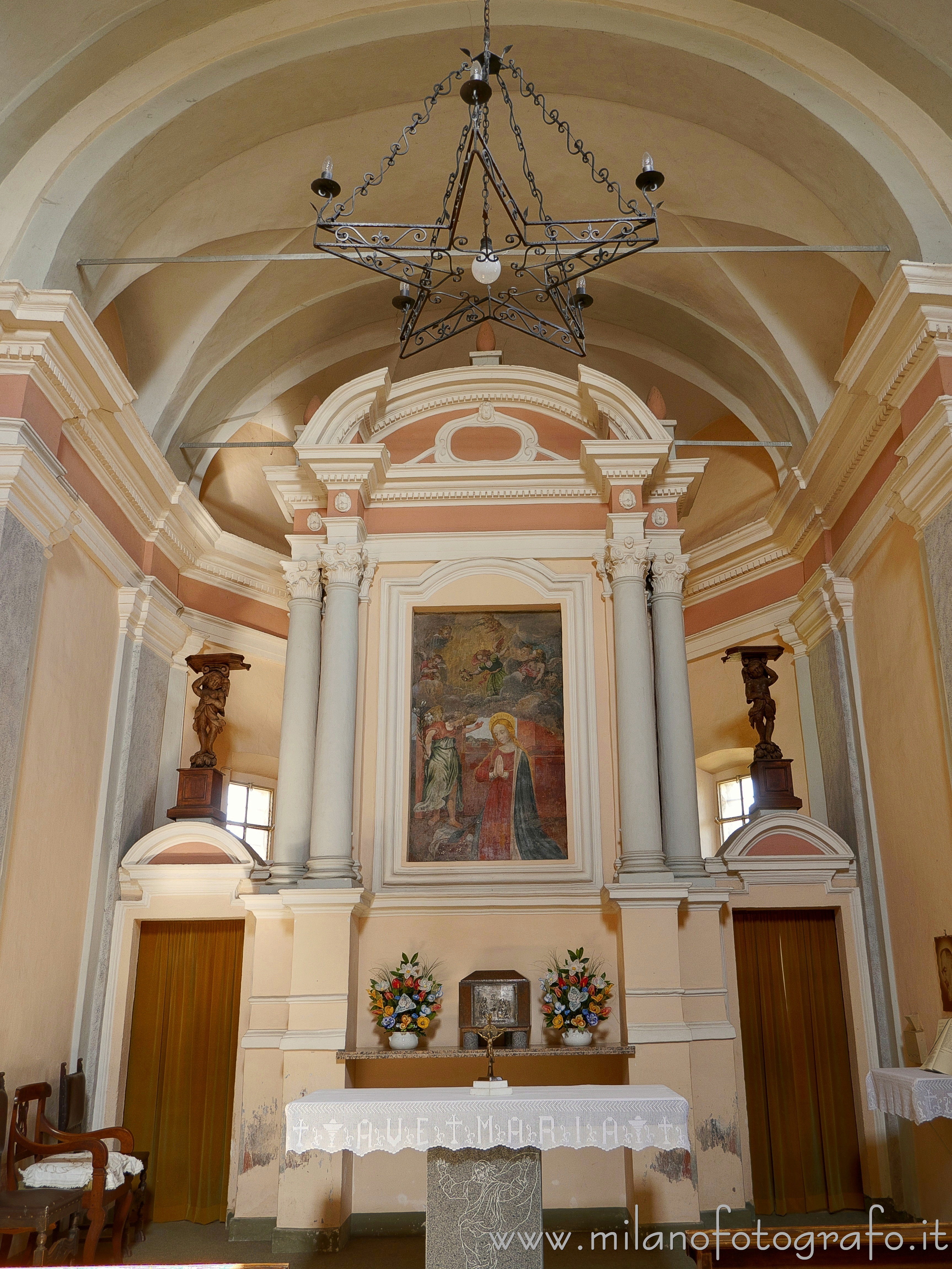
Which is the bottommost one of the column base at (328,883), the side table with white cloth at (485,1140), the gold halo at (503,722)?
the side table with white cloth at (485,1140)

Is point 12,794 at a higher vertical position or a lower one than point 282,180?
lower

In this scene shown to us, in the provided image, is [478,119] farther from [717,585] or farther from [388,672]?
[717,585]

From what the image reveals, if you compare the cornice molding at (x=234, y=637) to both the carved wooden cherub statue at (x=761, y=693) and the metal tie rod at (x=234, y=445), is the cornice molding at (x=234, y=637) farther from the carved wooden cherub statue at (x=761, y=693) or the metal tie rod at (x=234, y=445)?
the carved wooden cherub statue at (x=761, y=693)

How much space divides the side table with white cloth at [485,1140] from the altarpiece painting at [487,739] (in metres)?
2.86

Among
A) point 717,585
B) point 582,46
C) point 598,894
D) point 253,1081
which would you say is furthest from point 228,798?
point 582,46

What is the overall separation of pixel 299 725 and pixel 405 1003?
84.5 inches

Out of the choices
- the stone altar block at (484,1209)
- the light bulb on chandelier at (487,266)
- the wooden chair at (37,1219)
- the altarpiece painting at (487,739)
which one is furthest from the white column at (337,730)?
the light bulb on chandelier at (487,266)

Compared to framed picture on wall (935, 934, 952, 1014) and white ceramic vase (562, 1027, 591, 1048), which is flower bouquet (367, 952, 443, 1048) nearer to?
white ceramic vase (562, 1027, 591, 1048)

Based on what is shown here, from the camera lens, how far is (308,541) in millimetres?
8336

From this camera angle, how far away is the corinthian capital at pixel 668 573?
817 cm

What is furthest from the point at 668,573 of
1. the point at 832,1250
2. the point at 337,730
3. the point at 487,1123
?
the point at 832,1250

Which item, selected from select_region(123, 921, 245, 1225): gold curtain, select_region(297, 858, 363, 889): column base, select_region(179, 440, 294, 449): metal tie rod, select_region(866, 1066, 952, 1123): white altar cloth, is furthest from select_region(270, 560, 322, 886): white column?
select_region(866, 1066, 952, 1123): white altar cloth

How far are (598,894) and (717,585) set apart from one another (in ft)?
12.6

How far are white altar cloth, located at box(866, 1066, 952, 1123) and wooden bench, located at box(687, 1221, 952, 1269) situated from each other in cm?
125
